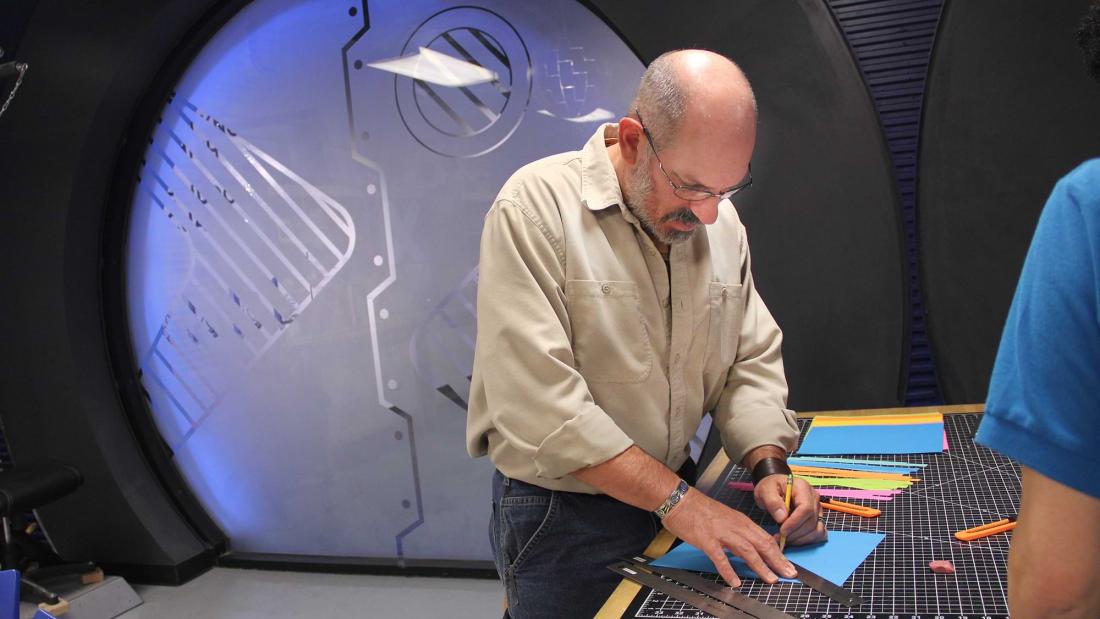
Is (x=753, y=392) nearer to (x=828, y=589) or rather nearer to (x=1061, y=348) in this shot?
(x=828, y=589)

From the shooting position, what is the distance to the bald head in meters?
1.53

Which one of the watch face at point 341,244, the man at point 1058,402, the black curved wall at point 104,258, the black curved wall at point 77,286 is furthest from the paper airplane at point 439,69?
the man at point 1058,402

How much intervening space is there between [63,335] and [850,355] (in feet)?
10.9

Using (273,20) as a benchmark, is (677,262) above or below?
below

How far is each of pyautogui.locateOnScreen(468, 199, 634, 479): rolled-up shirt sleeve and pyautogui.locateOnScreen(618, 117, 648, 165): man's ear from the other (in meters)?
0.20

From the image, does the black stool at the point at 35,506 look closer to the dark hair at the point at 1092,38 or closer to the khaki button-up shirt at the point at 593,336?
the khaki button-up shirt at the point at 593,336

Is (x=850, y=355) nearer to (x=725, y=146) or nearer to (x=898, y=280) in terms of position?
(x=898, y=280)

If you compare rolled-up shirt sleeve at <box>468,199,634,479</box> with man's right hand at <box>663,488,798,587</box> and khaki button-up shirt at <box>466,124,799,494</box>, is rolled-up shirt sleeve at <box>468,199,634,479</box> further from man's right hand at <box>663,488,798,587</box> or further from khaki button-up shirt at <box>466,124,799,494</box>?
man's right hand at <box>663,488,798,587</box>

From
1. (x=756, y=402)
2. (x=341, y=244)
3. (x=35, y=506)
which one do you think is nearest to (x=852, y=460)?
(x=756, y=402)

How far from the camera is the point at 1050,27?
2566mm

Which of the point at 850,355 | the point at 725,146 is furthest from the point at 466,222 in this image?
the point at 725,146

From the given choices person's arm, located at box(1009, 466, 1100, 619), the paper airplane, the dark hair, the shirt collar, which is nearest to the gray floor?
the paper airplane

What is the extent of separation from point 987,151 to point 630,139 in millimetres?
1522

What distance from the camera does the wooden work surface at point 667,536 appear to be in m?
1.32
